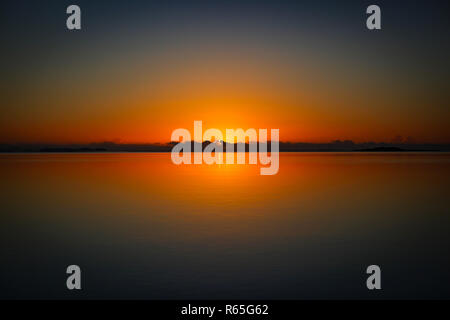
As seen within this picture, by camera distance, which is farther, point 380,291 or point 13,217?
point 13,217

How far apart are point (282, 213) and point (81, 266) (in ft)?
36.0

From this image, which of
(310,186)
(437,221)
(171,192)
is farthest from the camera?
(310,186)

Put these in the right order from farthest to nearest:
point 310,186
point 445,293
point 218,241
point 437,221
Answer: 1. point 310,186
2. point 437,221
3. point 218,241
4. point 445,293

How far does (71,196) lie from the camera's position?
85.6 ft

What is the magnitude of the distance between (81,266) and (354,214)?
1361 cm

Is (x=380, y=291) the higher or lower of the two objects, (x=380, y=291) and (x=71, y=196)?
the lower

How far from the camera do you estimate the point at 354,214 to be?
1947 cm

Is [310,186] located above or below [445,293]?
above

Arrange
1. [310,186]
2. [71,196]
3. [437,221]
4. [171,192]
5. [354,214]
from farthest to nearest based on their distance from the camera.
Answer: [310,186] → [171,192] → [71,196] → [354,214] → [437,221]

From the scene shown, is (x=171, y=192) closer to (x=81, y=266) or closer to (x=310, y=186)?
(x=310, y=186)

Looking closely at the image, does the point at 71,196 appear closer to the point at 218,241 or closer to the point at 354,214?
the point at 218,241
